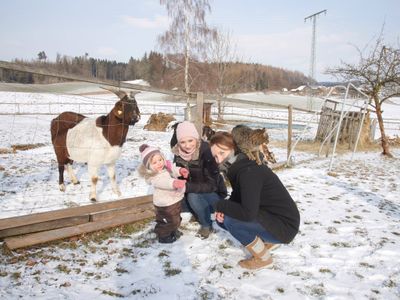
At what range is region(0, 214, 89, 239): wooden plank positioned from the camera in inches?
126

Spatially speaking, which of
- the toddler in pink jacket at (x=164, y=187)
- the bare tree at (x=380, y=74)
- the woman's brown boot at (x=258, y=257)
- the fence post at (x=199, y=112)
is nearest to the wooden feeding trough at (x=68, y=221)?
the toddler in pink jacket at (x=164, y=187)

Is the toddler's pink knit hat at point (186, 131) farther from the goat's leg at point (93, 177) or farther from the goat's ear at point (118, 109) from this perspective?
the goat's leg at point (93, 177)

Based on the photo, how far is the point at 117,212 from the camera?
12.8ft

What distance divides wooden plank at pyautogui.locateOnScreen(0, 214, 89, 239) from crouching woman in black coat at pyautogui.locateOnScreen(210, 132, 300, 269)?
179 centimetres

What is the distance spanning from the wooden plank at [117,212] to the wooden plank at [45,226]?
107 millimetres

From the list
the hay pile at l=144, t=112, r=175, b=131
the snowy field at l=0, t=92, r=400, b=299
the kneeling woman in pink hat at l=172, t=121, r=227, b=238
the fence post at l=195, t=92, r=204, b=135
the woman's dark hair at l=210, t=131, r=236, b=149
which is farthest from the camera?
the hay pile at l=144, t=112, r=175, b=131

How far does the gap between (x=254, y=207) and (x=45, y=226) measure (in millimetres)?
2414

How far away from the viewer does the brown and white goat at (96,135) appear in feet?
13.9

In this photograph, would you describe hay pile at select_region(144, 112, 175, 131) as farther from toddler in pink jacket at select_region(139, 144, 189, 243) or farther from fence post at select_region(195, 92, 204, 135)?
toddler in pink jacket at select_region(139, 144, 189, 243)

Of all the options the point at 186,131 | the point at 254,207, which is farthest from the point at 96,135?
the point at 254,207

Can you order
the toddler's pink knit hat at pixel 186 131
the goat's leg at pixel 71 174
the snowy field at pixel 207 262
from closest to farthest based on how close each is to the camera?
1. the snowy field at pixel 207 262
2. the toddler's pink knit hat at pixel 186 131
3. the goat's leg at pixel 71 174

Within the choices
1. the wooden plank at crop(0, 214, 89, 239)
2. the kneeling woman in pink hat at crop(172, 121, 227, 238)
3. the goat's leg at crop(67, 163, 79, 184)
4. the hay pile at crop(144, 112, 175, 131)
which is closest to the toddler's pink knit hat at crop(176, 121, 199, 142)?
the kneeling woman in pink hat at crop(172, 121, 227, 238)

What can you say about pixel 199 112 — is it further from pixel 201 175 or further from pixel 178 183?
pixel 178 183

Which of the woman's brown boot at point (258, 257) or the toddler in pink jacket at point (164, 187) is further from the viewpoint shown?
the toddler in pink jacket at point (164, 187)
